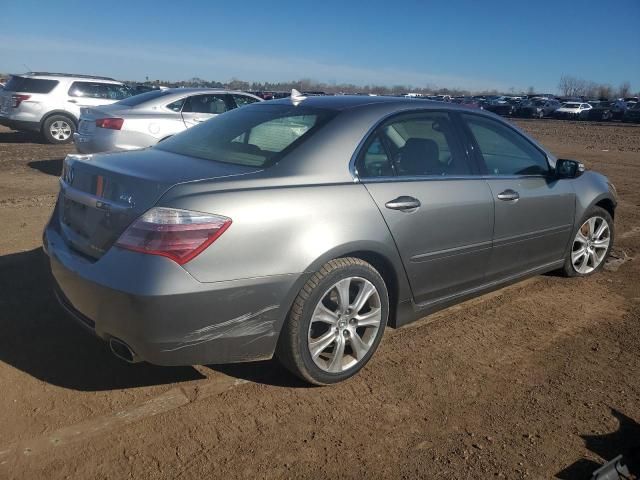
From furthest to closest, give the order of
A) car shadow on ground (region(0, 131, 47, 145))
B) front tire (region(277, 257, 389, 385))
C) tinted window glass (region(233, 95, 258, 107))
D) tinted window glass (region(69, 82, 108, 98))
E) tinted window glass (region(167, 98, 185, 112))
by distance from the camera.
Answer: car shadow on ground (region(0, 131, 47, 145)) → tinted window glass (region(69, 82, 108, 98)) → tinted window glass (region(233, 95, 258, 107)) → tinted window glass (region(167, 98, 185, 112)) → front tire (region(277, 257, 389, 385))

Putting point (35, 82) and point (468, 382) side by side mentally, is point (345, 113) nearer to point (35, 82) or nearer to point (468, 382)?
point (468, 382)

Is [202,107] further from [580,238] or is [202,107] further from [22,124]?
[580,238]

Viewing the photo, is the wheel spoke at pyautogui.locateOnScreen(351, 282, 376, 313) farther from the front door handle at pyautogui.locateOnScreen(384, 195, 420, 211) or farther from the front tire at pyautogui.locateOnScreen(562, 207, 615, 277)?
the front tire at pyautogui.locateOnScreen(562, 207, 615, 277)

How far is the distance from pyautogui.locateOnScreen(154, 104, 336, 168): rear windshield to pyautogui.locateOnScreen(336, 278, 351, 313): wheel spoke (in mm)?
748

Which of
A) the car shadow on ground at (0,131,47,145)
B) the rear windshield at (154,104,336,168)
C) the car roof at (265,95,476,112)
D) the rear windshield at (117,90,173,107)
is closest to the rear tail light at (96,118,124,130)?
the rear windshield at (117,90,173,107)

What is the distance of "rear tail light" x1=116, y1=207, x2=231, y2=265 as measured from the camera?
2.56m

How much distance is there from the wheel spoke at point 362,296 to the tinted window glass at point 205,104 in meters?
7.22

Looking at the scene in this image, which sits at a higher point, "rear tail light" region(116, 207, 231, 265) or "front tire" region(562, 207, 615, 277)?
"rear tail light" region(116, 207, 231, 265)

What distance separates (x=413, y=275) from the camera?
11.2 feet

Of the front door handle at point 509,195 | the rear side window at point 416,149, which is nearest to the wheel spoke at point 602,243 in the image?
the front door handle at point 509,195

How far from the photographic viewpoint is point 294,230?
9.25 ft

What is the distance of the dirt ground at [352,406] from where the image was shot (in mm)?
2525

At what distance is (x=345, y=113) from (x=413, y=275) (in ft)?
3.47

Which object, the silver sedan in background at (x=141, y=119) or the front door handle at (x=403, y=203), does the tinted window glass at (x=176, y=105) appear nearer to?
the silver sedan in background at (x=141, y=119)
